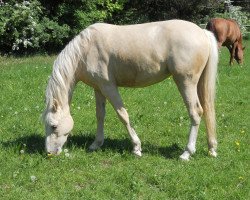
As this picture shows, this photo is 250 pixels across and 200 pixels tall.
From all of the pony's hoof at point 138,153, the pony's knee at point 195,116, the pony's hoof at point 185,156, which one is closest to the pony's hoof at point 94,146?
the pony's hoof at point 138,153

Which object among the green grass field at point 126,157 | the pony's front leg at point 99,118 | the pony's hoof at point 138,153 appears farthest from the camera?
the pony's front leg at point 99,118

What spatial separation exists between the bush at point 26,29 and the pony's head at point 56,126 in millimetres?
12646

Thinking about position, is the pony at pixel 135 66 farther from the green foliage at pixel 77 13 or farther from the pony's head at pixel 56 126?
the green foliage at pixel 77 13

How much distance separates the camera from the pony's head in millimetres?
6926

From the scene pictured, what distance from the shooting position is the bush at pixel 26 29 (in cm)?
1930

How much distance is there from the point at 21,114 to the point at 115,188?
3935mm

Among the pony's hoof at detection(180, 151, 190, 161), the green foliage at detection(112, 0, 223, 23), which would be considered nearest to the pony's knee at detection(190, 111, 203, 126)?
the pony's hoof at detection(180, 151, 190, 161)

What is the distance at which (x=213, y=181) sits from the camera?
20.1ft

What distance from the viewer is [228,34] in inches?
671

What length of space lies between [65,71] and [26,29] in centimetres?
1339

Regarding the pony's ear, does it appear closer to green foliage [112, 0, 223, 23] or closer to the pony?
the pony

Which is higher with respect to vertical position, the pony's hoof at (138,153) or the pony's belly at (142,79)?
the pony's belly at (142,79)

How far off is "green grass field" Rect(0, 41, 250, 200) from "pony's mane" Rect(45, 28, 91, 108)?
0.86 metres

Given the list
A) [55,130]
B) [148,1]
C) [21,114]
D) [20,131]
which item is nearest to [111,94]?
[55,130]
